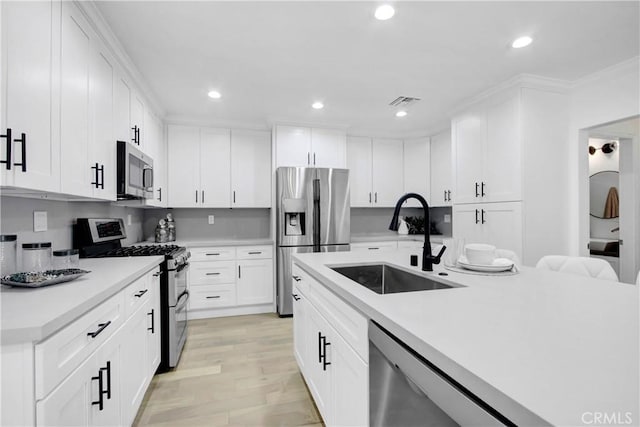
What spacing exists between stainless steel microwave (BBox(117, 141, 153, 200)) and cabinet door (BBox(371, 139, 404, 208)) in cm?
306

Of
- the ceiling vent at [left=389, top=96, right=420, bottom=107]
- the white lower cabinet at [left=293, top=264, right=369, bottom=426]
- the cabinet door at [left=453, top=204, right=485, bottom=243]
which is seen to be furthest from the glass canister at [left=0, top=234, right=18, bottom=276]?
the cabinet door at [left=453, top=204, right=485, bottom=243]

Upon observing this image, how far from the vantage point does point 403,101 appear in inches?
129

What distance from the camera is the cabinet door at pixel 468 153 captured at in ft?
10.4

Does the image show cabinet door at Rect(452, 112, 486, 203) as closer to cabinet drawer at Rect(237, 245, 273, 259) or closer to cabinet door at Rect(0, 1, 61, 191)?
cabinet drawer at Rect(237, 245, 273, 259)

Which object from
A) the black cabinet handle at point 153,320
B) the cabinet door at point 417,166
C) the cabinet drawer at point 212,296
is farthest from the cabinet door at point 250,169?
the cabinet door at point 417,166

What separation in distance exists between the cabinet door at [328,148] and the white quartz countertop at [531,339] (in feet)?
9.61

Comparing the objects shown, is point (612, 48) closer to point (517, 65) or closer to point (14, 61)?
point (517, 65)

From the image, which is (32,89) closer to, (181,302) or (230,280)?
(181,302)

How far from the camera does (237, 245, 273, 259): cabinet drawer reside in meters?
3.74

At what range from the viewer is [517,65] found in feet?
8.18

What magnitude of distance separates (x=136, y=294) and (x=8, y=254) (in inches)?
23.7

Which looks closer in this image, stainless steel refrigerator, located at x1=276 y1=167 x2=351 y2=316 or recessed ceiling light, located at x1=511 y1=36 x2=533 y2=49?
recessed ceiling light, located at x1=511 y1=36 x2=533 y2=49

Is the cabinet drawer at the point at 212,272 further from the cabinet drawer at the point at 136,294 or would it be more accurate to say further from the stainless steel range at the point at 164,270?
the cabinet drawer at the point at 136,294

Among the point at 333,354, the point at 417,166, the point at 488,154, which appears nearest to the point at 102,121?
the point at 333,354
